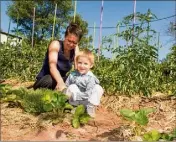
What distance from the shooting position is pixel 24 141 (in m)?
2.31

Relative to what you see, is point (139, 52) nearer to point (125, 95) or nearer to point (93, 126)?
point (125, 95)

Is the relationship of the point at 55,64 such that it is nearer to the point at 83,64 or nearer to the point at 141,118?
the point at 83,64

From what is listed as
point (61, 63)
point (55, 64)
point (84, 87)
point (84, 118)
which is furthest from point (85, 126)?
point (61, 63)

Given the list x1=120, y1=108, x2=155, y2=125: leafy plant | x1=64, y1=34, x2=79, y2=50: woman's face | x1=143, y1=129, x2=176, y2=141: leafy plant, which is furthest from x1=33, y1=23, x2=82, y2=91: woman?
x1=143, y1=129, x2=176, y2=141: leafy plant

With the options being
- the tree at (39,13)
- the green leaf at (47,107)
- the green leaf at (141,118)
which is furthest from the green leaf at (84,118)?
the tree at (39,13)

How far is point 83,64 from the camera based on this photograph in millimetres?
3070

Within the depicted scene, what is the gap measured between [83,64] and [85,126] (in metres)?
0.58

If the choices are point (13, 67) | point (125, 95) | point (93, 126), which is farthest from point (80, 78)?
point (13, 67)

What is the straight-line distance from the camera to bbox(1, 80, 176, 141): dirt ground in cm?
248

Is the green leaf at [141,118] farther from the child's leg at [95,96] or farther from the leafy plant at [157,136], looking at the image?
the child's leg at [95,96]

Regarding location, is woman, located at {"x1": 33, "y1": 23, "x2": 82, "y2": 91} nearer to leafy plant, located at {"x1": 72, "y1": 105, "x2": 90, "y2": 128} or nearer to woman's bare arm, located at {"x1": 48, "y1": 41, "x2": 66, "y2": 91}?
woman's bare arm, located at {"x1": 48, "y1": 41, "x2": 66, "y2": 91}

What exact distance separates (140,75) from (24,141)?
5.68 feet

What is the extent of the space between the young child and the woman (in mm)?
147

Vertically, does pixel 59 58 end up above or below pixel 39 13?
below
